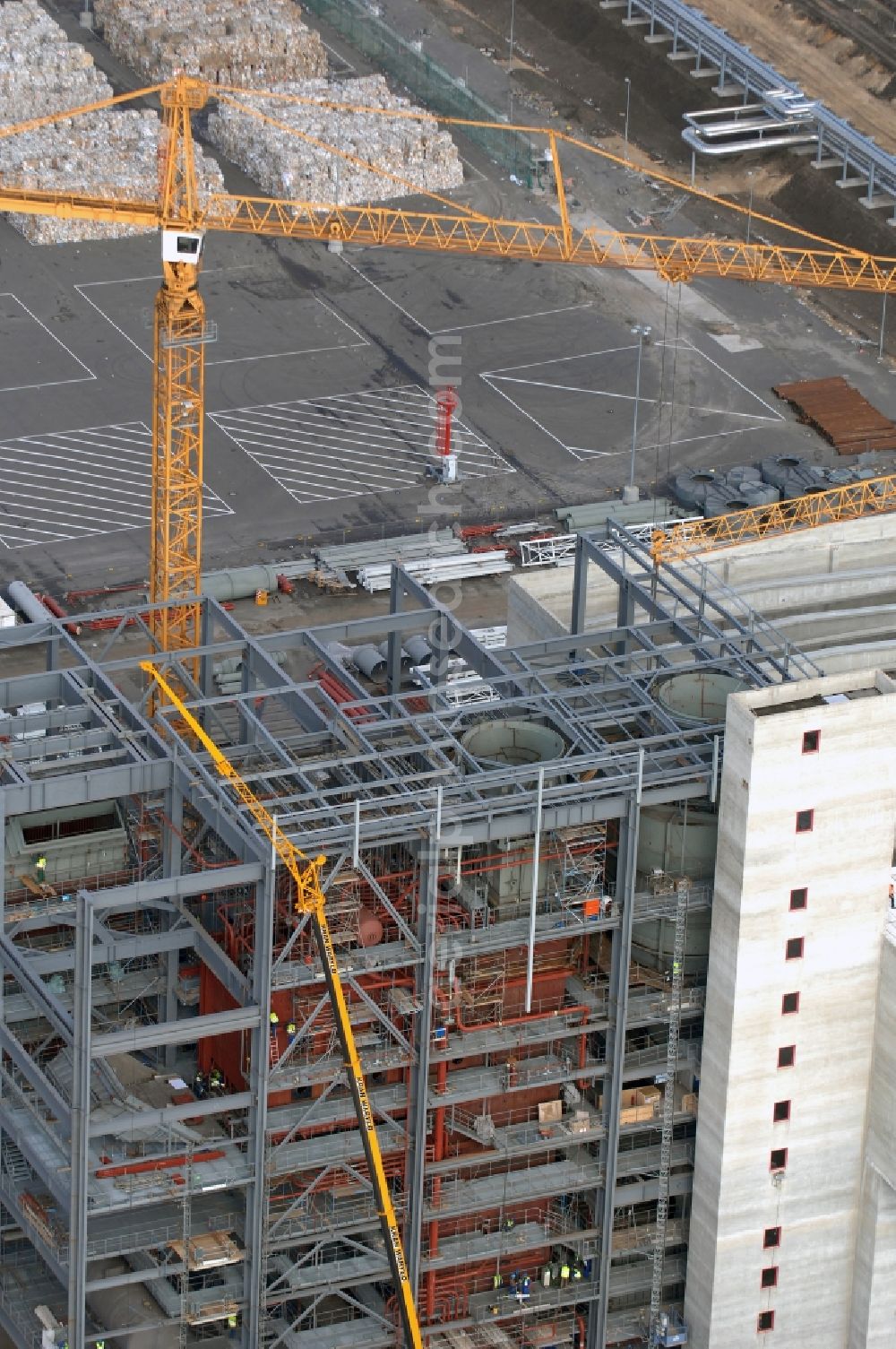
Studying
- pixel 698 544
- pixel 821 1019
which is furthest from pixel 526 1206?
pixel 698 544

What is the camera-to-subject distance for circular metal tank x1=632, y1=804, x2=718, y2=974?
146375 millimetres

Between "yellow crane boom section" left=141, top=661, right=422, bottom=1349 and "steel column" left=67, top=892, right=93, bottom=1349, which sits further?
"yellow crane boom section" left=141, top=661, right=422, bottom=1349

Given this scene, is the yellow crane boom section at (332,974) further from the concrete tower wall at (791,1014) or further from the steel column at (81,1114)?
the concrete tower wall at (791,1014)

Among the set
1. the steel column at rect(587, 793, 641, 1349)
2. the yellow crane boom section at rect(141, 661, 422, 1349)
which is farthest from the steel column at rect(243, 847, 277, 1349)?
the steel column at rect(587, 793, 641, 1349)

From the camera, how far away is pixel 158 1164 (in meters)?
141

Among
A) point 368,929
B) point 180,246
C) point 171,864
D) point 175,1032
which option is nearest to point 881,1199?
point 368,929

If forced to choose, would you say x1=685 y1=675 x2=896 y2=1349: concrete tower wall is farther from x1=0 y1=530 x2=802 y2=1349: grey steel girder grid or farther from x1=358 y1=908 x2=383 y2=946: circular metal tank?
x1=358 y1=908 x2=383 y2=946: circular metal tank

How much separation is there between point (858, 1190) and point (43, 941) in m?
35.6

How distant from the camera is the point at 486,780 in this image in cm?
14262

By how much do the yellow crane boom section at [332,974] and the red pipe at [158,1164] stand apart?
601cm

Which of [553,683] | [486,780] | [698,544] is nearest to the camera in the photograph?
[486,780]

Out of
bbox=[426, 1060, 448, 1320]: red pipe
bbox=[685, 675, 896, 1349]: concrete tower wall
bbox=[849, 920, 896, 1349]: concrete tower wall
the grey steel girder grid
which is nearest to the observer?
the grey steel girder grid

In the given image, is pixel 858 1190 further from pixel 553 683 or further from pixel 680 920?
pixel 553 683

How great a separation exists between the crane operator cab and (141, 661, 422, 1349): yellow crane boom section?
31251 millimetres
